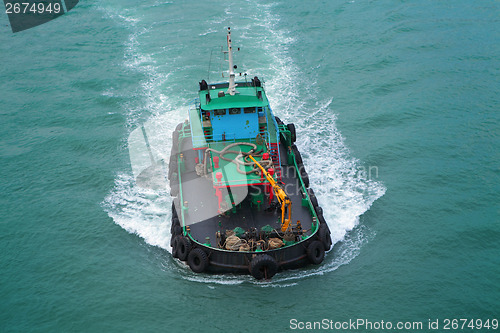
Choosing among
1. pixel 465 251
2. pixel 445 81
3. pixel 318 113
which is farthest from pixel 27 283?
pixel 445 81

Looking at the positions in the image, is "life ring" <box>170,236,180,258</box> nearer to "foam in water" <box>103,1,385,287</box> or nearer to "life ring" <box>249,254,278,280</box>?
"foam in water" <box>103,1,385,287</box>

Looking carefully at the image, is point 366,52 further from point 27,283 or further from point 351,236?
point 27,283

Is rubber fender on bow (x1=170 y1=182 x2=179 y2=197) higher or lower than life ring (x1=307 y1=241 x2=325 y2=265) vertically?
higher

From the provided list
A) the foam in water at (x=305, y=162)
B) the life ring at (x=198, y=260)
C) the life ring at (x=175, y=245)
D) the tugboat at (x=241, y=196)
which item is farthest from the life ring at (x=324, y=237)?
the life ring at (x=175, y=245)

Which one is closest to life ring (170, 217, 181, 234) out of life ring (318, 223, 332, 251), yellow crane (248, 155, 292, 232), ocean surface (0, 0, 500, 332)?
ocean surface (0, 0, 500, 332)

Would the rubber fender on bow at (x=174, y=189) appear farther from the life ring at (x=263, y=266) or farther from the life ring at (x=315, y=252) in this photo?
the life ring at (x=315, y=252)
